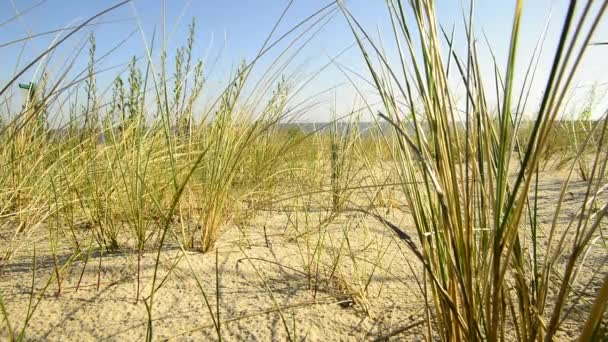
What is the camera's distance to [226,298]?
99 centimetres

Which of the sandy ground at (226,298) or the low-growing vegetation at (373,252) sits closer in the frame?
the low-growing vegetation at (373,252)

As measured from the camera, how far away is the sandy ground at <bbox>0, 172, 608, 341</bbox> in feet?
2.71

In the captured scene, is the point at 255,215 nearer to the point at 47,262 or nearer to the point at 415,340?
the point at 47,262

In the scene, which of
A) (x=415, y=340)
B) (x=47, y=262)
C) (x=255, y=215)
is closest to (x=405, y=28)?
(x=415, y=340)

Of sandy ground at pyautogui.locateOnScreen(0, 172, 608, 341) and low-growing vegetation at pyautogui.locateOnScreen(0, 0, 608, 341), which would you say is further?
sandy ground at pyautogui.locateOnScreen(0, 172, 608, 341)

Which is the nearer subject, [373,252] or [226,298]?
[226,298]

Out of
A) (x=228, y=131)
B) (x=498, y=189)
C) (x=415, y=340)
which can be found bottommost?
(x=415, y=340)

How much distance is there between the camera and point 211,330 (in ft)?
2.73

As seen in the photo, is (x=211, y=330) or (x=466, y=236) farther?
(x=211, y=330)

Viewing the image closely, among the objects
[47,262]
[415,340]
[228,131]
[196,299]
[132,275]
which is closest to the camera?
[415,340]

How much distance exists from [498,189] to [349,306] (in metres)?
0.59

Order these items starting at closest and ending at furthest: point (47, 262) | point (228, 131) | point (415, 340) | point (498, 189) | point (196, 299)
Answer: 1. point (498, 189)
2. point (415, 340)
3. point (196, 299)
4. point (47, 262)
5. point (228, 131)

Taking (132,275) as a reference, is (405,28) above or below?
above

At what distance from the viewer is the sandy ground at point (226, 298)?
83 centimetres
